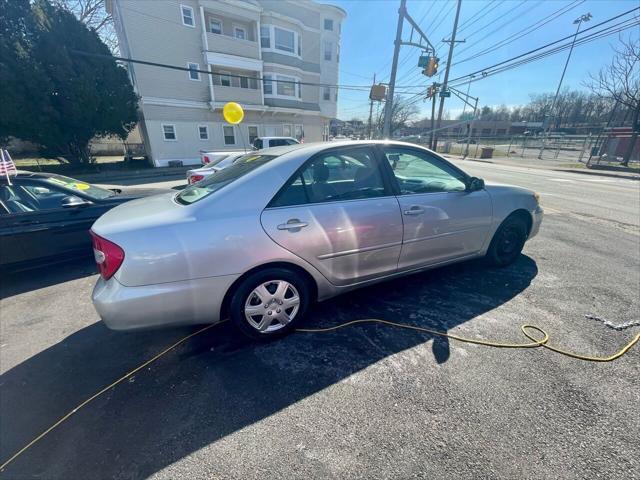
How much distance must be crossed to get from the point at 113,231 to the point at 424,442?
2.51m

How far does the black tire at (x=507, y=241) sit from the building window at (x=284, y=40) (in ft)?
80.2

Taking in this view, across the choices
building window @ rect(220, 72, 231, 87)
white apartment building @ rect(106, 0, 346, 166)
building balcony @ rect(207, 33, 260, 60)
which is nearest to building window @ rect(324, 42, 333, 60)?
white apartment building @ rect(106, 0, 346, 166)

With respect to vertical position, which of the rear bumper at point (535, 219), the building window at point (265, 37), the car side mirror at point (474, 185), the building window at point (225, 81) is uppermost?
the building window at point (265, 37)

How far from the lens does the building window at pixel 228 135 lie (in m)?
21.5

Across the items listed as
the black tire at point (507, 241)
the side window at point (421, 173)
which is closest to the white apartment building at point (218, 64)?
the side window at point (421, 173)

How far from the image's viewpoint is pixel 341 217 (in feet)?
8.26

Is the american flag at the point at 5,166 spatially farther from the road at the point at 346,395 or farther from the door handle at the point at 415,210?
the door handle at the point at 415,210

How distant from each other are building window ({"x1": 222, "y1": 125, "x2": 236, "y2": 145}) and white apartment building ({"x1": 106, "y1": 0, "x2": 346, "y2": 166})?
0.07m

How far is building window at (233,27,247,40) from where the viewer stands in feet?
68.4

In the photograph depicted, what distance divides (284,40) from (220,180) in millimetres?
25142

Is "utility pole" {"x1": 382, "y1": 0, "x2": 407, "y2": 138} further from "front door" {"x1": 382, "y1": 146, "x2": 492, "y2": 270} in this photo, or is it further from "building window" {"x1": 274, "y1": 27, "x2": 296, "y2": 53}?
"building window" {"x1": 274, "y1": 27, "x2": 296, "y2": 53}

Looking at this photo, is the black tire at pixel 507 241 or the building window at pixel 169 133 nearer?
the black tire at pixel 507 241

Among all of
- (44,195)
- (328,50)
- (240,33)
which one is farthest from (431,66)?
(328,50)

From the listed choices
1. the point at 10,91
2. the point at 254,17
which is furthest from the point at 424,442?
the point at 254,17
